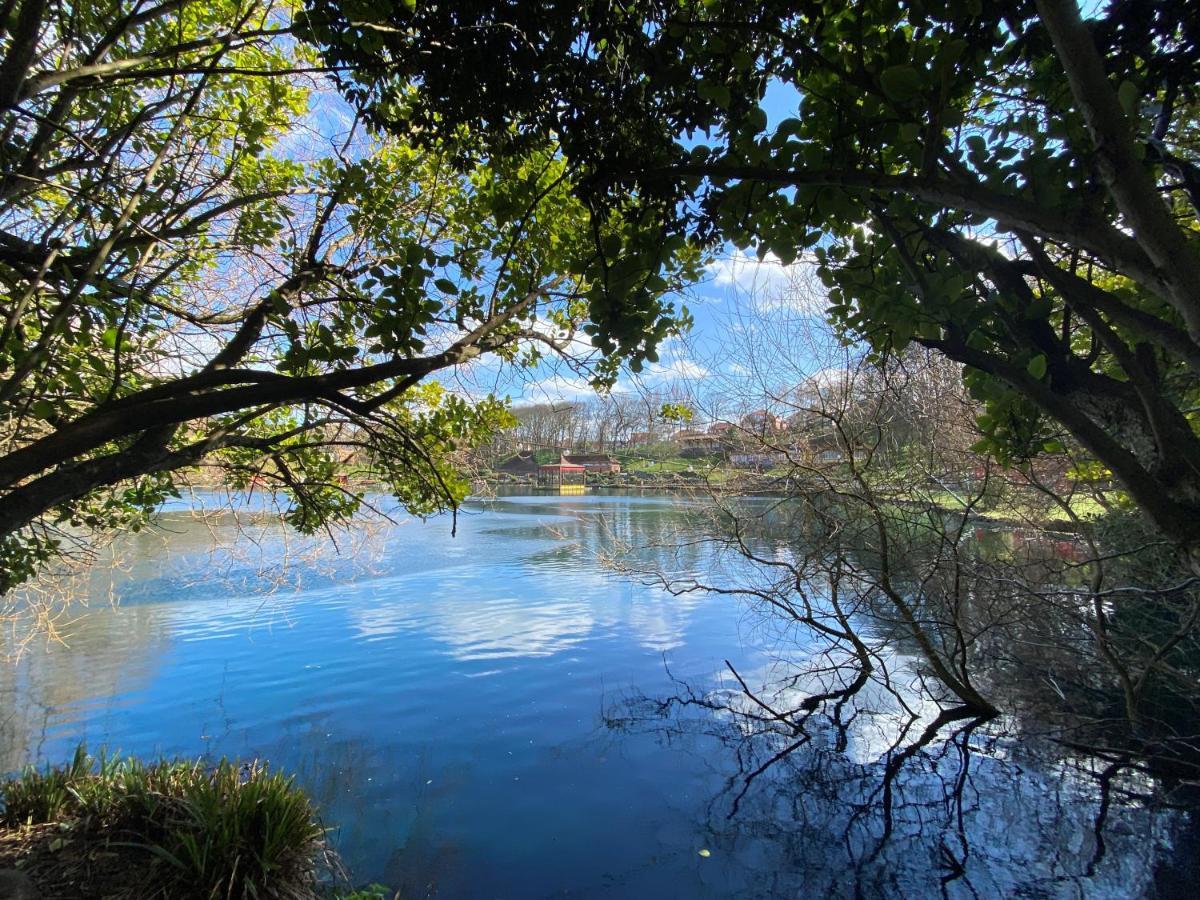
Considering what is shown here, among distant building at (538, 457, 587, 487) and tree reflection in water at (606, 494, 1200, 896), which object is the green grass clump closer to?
tree reflection in water at (606, 494, 1200, 896)

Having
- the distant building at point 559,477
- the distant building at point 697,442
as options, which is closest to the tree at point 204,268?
the distant building at point 697,442

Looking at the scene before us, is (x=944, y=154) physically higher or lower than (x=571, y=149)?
lower

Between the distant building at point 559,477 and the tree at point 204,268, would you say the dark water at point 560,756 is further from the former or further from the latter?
the distant building at point 559,477

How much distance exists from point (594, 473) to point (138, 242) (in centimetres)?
951

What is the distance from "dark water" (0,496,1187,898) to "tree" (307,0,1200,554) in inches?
174

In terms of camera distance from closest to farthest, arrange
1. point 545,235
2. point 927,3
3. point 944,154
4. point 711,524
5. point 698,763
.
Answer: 1. point 927,3
2. point 944,154
3. point 545,235
4. point 698,763
5. point 711,524

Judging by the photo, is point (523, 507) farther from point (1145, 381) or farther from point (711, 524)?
point (1145, 381)

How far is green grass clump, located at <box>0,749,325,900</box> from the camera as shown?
3709mm

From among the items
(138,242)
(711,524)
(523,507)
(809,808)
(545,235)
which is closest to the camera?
(138,242)

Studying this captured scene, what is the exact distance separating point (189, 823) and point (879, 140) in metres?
5.42

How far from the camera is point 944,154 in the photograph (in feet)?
6.32

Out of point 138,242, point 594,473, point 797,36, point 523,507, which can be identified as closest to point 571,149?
Result: point 797,36

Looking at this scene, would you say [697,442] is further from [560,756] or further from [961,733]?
[961,733]

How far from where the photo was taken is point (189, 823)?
12.7ft
